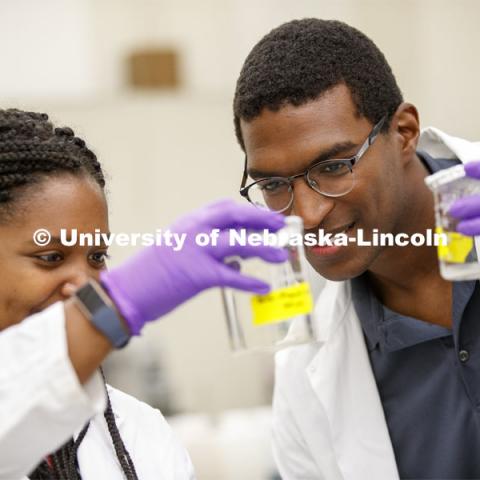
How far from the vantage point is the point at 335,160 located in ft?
5.05

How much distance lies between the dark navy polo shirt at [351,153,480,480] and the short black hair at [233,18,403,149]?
0.27 meters

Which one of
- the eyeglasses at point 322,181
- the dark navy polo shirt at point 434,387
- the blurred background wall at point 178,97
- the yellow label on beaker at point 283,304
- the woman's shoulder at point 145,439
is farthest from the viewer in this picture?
the blurred background wall at point 178,97

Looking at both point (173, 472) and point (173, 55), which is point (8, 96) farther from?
point (173, 472)

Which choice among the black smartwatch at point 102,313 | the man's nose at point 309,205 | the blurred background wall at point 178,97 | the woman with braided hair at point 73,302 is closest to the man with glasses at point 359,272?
the man's nose at point 309,205

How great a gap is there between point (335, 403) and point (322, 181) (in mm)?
557

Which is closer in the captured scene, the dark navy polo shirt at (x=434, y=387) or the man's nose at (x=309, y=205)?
the man's nose at (x=309, y=205)

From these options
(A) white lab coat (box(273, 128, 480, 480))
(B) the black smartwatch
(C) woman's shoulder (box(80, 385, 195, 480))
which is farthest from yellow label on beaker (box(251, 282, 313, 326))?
(A) white lab coat (box(273, 128, 480, 480))

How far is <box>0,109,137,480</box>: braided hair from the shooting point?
129 cm

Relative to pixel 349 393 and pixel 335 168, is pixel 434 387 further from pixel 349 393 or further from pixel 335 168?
pixel 335 168

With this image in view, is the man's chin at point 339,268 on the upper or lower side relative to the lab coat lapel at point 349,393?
upper

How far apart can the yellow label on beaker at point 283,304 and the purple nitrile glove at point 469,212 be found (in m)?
Answer: 0.28

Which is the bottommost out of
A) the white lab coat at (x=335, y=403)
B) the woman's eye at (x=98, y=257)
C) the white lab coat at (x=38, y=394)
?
the white lab coat at (x=335, y=403)

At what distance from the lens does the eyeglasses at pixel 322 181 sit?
1.54 m

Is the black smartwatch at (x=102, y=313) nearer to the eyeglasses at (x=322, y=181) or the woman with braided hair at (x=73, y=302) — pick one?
the woman with braided hair at (x=73, y=302)
